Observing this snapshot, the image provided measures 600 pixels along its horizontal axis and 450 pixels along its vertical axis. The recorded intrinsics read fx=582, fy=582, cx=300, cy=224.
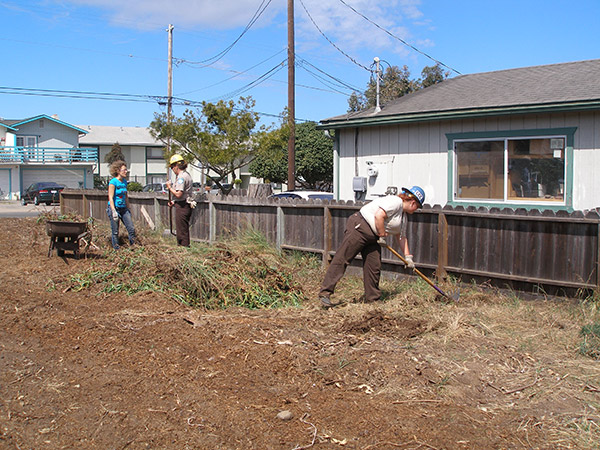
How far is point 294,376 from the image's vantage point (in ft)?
15.3

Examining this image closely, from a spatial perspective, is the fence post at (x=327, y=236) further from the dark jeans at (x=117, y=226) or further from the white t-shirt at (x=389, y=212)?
the dark jeans at (x=117, y=226)

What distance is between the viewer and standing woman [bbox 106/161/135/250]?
10.5 m

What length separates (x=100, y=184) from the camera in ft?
162

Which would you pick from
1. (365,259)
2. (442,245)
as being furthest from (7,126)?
(365,259)

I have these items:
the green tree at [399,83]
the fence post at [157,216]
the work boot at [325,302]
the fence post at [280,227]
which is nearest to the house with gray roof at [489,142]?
the fence post at [280,227]

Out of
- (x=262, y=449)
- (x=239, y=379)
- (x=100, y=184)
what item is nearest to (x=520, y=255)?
(x=239, y=379)

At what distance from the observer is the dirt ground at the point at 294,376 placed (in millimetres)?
3650

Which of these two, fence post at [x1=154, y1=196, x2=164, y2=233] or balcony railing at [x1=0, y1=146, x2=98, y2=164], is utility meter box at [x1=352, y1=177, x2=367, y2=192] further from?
balcony railing at [x1=0, y1=146, x2=98, y2=164]

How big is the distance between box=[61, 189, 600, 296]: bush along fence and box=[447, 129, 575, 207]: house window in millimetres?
2630

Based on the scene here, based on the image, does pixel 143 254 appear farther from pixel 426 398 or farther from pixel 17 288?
pixel 426 398

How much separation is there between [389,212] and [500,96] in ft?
16.5

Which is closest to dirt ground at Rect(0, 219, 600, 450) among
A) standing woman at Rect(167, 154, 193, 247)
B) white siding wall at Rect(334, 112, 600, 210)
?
white siding wall at Rect(334, 112, 600, 210)

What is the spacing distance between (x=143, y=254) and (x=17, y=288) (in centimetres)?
170

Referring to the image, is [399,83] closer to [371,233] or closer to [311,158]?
[311,158]
